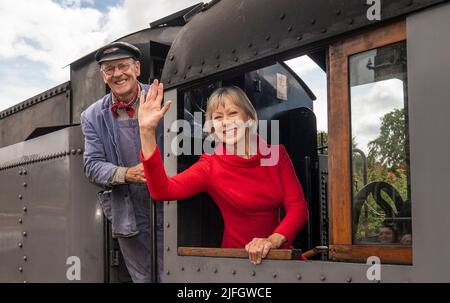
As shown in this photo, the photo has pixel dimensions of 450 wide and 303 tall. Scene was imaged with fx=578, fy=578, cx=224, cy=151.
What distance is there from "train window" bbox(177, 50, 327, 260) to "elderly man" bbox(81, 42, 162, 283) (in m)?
0.36

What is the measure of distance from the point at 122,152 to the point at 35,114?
1.75 metres

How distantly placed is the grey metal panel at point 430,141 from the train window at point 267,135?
0.55 metres

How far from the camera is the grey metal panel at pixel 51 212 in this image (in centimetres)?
341

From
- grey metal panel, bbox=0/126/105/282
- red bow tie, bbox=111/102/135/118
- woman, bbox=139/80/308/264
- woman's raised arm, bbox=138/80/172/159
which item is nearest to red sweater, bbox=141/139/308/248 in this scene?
woman, bbox=139/80/308/264

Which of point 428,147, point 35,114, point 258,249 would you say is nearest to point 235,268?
point 258,249

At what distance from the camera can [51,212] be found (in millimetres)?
3584

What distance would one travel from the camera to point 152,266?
119 inches

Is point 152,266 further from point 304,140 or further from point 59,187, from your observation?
point 304,140

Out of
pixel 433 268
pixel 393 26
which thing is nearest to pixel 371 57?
pixel 393 26

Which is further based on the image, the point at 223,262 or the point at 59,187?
the point at 59,187

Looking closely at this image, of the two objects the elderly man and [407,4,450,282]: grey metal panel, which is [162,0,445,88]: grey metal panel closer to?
[407,4,450,282]: grey metal panel

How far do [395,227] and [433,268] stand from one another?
0.24m

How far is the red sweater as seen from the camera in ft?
8.78
